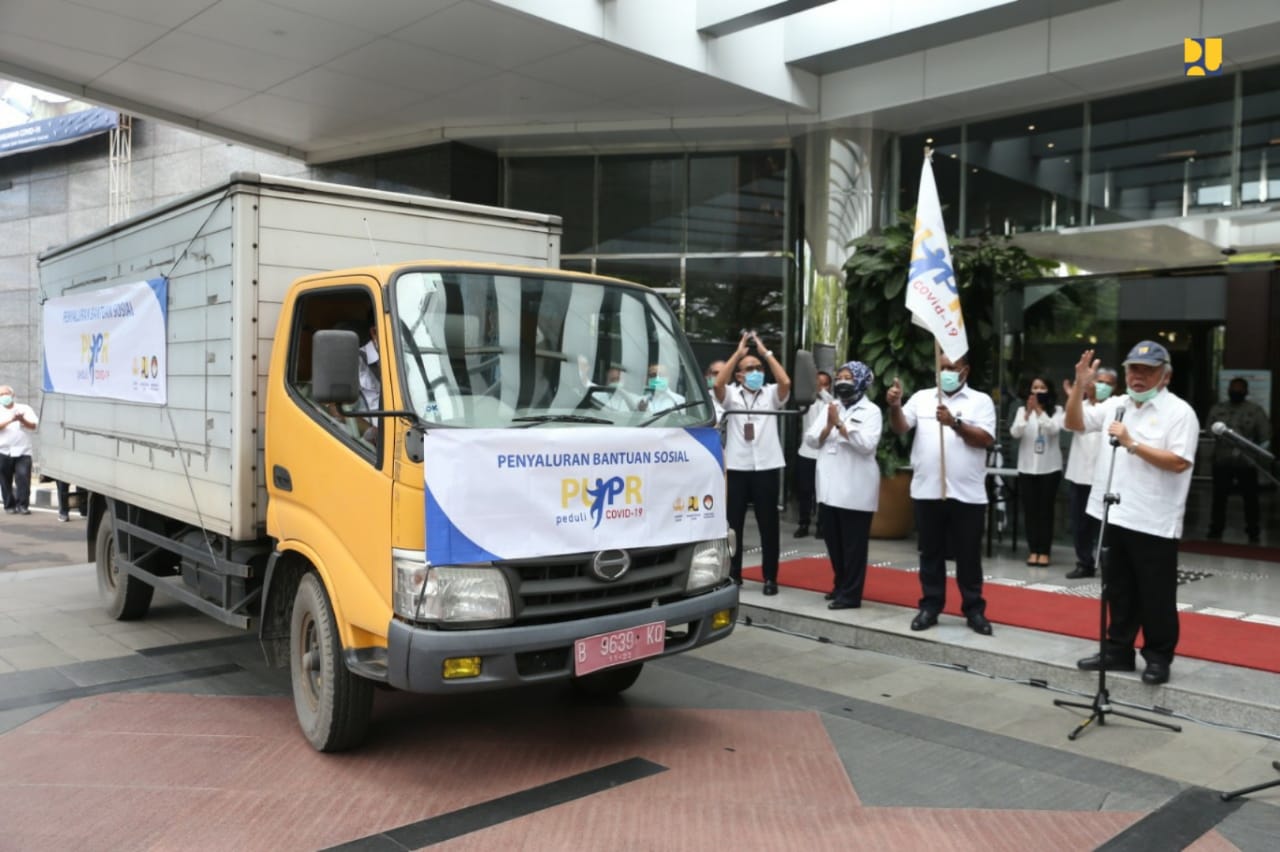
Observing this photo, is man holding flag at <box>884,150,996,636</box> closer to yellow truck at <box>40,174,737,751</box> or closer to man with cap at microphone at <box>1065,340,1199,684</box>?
man with cap at microphone at <box>1065,340,1199,684</box>

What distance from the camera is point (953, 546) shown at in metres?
7.31

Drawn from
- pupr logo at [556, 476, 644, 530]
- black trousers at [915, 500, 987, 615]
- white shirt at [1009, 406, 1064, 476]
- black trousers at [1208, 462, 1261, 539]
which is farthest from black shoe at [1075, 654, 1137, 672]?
black trousers at [1208, 462, 1261, 539]

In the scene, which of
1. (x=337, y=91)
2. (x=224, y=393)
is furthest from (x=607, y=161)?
(x=224, y=393)

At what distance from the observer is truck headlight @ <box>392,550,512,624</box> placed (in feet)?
14.3

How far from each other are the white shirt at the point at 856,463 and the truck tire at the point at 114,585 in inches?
210

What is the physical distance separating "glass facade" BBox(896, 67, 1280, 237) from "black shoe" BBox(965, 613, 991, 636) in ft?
21.2

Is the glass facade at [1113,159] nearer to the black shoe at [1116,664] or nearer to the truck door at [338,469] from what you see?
the black shoe at [1116,664]

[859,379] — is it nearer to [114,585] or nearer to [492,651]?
[492,651]

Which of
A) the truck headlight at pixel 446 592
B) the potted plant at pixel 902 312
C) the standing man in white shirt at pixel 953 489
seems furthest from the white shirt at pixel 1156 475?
the potted plant at pixel 902 312

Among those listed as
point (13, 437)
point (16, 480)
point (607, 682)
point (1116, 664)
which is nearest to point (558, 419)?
point (607, 682)

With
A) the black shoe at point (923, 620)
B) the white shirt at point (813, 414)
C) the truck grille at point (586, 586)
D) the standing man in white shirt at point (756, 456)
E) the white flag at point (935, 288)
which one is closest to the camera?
the truck grille at point (586, 586)

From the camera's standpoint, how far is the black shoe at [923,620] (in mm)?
7281

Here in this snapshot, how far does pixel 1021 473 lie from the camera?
1036 cm

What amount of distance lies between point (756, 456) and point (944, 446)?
1867 millimetres
